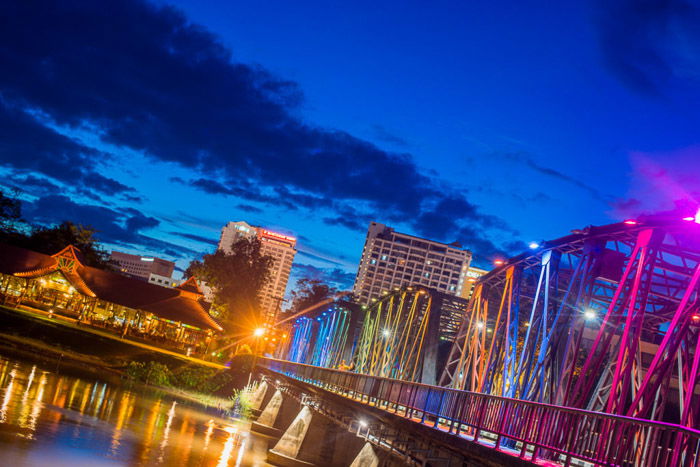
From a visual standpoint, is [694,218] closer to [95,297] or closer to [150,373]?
[150,373]

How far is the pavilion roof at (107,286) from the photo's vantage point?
209 ft

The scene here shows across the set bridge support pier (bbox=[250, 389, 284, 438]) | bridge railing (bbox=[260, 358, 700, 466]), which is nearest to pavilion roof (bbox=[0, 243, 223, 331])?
bridge support pier (bbox=[250, 389, 284, 438])

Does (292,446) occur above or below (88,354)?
above

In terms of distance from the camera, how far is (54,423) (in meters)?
26.9

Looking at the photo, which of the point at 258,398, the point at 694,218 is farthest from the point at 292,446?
the point at 258,398

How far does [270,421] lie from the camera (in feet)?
149

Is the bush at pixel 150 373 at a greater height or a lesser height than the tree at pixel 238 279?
lesser

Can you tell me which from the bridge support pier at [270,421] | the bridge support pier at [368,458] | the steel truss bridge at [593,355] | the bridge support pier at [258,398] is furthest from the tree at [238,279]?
the bridge support pier at [368,458]

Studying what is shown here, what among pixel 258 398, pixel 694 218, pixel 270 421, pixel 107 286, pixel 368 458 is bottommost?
pixel 258 398

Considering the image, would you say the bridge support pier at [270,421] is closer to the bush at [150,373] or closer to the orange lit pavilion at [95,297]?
the bush at [150,373]

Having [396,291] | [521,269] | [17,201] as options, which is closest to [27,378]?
[396,291]

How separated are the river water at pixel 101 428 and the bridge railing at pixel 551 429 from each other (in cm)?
1070

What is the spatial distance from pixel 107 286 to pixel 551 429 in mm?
62433

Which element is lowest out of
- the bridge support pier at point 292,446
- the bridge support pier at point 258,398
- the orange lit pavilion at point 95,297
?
the bridge support pier at point 258,398
